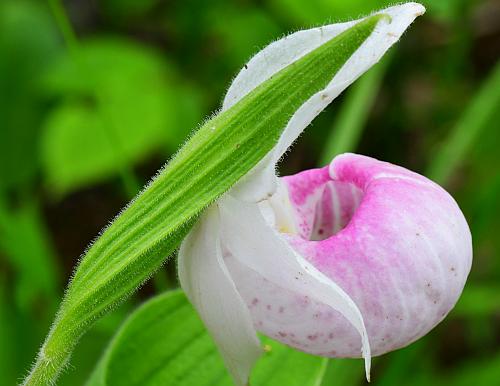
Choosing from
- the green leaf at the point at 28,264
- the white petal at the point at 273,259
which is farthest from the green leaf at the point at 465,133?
the white petal at the point at 273,259

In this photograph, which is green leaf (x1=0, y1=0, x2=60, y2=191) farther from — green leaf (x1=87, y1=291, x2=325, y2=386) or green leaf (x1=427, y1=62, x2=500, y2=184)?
green leaf (x1=87, y1=291, x2=325, y2=386)

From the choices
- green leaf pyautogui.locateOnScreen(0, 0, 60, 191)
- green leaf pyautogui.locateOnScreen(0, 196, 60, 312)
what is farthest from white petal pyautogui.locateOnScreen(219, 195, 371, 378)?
green leaf pyautogui.locateOnScreen(0, 0, 60, 191)

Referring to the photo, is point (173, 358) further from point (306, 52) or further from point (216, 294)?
point (306, 52)

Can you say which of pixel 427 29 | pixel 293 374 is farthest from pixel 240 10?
pixel 293 374

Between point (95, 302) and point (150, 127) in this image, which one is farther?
point (150, 127)

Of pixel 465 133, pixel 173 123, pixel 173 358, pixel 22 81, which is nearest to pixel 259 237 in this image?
pixel 173 358

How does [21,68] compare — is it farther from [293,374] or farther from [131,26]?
[293,374]

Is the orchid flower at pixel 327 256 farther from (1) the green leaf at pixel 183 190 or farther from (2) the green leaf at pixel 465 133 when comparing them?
(2) the green leaf at pixel 465 133
